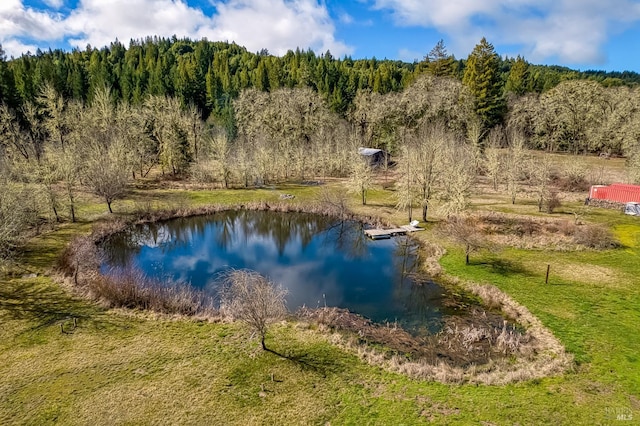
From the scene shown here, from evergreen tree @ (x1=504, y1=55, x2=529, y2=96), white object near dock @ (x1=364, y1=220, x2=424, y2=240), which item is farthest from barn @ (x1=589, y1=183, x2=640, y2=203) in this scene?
evergreen tree @ (x1=504, y1=55, x2=529, y2=96)

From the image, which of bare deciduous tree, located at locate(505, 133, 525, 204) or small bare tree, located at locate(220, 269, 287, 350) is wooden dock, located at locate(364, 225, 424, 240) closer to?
bare deciduous tree, located at locate(505, 133, 525, 204)

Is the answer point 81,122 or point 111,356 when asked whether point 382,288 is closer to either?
point 111,356

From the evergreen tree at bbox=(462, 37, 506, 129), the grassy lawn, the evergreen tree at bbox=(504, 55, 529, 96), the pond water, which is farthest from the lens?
the evergreen tree at bbox=(504, 55, 529, 96)

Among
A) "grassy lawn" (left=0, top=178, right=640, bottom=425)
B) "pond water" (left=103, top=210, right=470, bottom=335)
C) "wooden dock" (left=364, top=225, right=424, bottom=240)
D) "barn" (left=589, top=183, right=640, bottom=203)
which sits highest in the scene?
"barn" (left=589, top=183, right=640, bottom=203)

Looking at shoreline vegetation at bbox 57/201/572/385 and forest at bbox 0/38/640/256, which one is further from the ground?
forest at bbox 0/38/640/256

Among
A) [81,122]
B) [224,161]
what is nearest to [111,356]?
[224,161]

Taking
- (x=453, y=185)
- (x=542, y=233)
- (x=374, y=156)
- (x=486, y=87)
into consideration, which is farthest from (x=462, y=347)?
(x=486, y=87)

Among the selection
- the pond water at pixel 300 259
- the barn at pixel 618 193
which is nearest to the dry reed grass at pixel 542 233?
the pond water at pixel 300 259

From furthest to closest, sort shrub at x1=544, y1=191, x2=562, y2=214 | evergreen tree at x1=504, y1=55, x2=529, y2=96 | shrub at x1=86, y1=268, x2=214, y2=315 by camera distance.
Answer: evergreen tree at x1=504, y1=55, x2=529, y2=96 < shrub at x1=544, y1=191, x2=562, y2=214 < shrub at x1=86, y1=268, x2=214, y2=315

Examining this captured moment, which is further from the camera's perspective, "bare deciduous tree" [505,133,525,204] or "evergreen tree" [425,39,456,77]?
"evergreen tree" [425,39,456,77]
